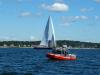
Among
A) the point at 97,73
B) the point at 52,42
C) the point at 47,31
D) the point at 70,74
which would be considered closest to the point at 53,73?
the point at 70,74

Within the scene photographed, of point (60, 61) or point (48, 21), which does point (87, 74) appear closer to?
point (60, 61)

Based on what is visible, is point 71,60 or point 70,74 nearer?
point 70,74

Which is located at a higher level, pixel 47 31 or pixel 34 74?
pixel 47 31

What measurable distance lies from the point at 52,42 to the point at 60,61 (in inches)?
794

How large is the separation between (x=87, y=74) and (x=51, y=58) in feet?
171

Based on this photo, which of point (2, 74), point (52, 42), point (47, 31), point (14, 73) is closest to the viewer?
point (2, 74)

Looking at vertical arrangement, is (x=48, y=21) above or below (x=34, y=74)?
above

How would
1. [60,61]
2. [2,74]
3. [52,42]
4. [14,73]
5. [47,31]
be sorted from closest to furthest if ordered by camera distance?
[2,74] → [14,73] → [60,61] → [52,42] → [47,31]

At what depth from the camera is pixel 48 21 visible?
171 meters

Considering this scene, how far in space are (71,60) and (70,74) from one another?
171ft

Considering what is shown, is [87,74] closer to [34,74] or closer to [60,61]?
[34,74]

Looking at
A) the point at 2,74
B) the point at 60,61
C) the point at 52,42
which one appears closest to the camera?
the point at 2,74

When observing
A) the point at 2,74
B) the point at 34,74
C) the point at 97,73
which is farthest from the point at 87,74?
the point at 2,74

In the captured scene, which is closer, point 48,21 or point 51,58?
point 51,58
